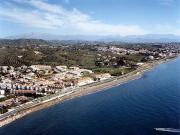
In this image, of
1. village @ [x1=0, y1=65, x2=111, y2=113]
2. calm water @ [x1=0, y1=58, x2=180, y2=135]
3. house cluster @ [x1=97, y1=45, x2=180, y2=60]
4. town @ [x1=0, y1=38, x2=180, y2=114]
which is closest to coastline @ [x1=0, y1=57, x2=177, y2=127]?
calm water @ [x1=0, y1=58, x2=180, y2=135]

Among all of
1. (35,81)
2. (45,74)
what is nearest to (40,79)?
(35,81)

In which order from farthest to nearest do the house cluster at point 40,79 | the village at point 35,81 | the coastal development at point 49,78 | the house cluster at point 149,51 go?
the house cluster at point 149,51, the house cluster at point 40,79, the village at point 35,81, the coastal development at point 49,78

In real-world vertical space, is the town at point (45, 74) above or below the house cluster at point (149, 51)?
above

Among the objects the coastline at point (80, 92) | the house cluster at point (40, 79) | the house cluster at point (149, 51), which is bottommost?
the house cluster at point (149, 51)

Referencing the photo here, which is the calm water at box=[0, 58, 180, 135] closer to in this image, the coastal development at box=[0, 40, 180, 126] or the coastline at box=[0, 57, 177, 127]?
the coastline at box=[0, 57, 177, 127]

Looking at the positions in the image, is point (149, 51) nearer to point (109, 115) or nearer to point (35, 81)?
point (35, 81)

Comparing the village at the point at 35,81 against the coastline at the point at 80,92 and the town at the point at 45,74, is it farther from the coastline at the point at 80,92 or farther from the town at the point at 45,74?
the coastline at the point at 80,92

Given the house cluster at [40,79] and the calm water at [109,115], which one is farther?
the house cluster at [40,79]

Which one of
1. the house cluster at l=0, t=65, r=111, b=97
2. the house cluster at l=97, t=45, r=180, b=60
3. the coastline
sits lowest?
the house cluster at l=97, t=45, r=180, b=60

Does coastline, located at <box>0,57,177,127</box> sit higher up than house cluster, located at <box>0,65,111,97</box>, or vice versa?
house cluster, located at <box>0,65,111,97</box>

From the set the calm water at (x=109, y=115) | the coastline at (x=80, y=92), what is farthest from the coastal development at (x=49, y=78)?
the calm water at (x=109, y=115)
